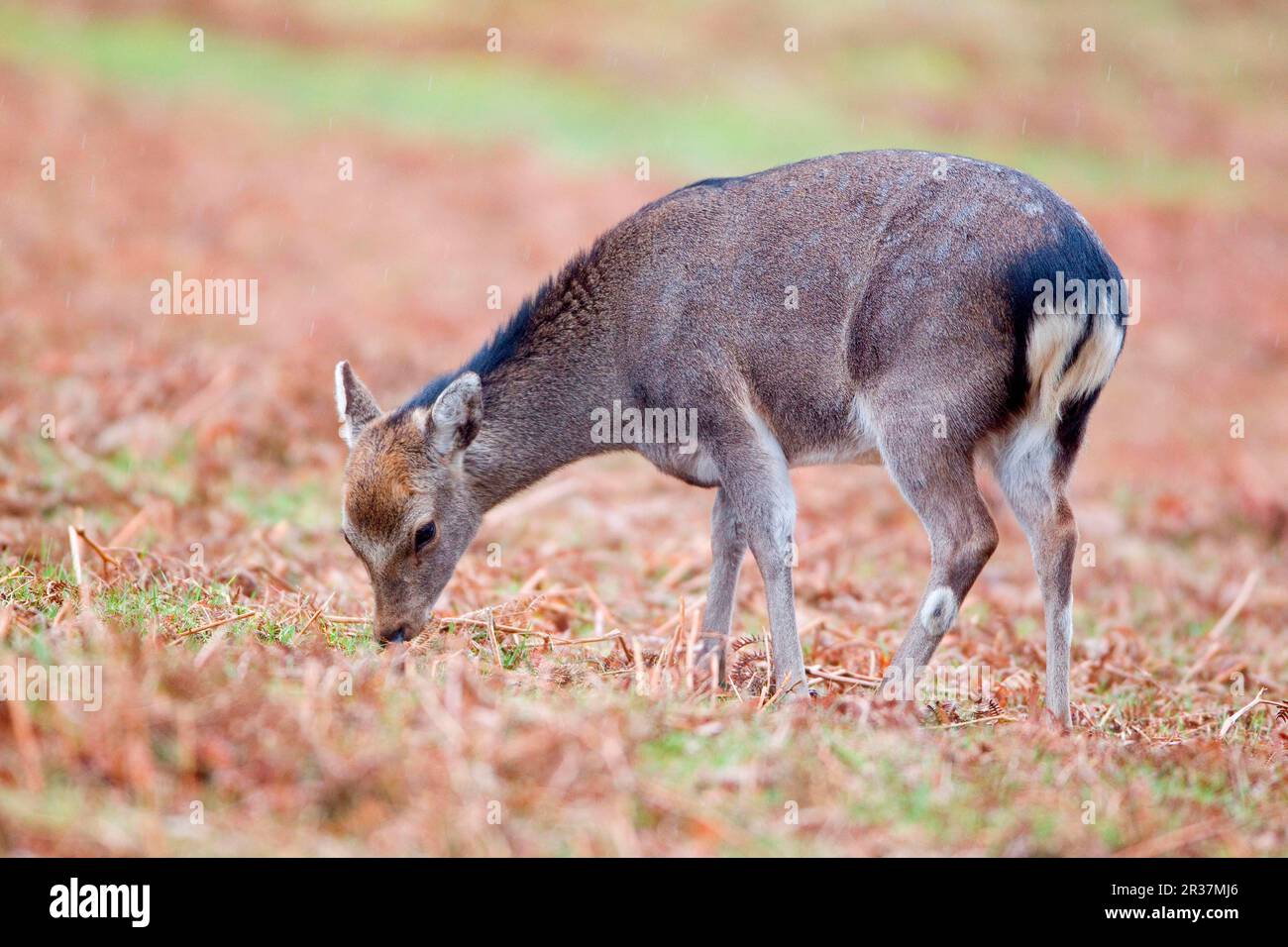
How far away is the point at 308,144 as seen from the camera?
2362cm

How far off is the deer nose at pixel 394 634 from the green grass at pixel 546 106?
17.8 m

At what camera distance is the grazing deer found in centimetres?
626

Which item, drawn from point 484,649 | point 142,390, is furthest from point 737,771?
point 142,390

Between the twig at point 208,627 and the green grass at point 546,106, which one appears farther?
the green grass at point 546,106

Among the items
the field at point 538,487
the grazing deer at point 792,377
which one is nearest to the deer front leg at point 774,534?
the grazing deer at point 792,377

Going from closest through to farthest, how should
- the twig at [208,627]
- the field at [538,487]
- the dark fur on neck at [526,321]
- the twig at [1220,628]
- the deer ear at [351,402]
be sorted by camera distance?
the field at [538,487], the twig at [208,627], the deer ear at [351,402], the dark fur on neck at [526,321], the twig at [1220,628]

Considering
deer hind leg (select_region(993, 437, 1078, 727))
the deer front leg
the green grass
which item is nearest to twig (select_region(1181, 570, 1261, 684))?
deer hind leg (select_region(993, 437, 1078, 727))

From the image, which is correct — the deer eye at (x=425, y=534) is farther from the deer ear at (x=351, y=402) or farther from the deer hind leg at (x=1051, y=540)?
the deer hind leg at (x=1051, y=540)

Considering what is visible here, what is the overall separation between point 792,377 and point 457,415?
68.4 inches

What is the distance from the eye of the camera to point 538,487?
11.8 metres

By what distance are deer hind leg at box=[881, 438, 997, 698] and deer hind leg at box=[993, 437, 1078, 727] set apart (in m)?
0.34

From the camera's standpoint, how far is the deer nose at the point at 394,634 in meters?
6.64
